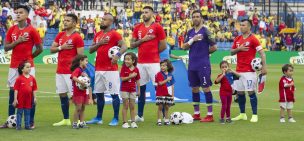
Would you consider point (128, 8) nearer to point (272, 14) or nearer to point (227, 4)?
point (227, 4)

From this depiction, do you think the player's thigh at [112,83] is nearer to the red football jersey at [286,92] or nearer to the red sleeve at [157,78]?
the red sleeve at [157,78]

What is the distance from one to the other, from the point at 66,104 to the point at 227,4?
4259 cm

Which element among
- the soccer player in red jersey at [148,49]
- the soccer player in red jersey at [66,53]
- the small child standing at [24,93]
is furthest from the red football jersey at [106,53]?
the small child standing at [24,93]

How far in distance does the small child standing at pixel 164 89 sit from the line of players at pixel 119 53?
1.66 feet

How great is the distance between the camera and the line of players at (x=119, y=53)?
15.2 metres

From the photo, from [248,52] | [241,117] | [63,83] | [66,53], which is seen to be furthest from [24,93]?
[248,52]

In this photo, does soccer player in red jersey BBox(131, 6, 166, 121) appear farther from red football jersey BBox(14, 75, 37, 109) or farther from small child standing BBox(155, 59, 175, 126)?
red football jersey BBox(14, 75, 37, 109)

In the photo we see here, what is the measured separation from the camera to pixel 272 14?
58.6 m

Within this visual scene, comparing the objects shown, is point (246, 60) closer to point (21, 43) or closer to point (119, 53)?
point (119, 53)

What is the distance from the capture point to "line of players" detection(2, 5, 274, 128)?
50.0ft

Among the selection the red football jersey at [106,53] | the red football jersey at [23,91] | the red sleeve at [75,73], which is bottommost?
the red football jersey at [23,91]

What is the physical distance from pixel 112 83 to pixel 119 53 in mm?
649

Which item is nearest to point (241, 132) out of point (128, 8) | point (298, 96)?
point (298, 96)

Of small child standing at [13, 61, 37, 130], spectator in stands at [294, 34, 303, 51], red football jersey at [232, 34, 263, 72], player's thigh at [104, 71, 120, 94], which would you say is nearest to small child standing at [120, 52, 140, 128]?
player's thigh at [104, 71, 120, 94]
